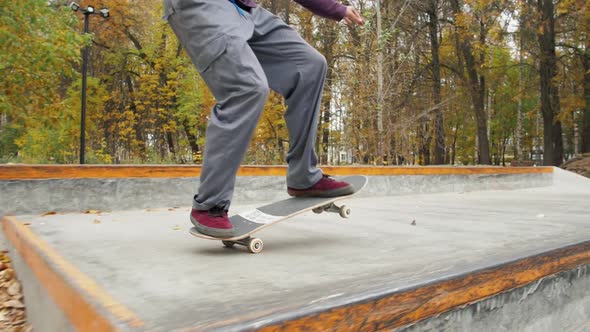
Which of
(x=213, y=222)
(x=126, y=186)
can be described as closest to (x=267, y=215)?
(x=213, y=222)

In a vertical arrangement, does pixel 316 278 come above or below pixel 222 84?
below

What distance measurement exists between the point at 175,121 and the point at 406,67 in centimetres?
1302

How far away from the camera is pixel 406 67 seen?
15.7 meters

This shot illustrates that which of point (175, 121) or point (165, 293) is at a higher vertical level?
point (175, 121)

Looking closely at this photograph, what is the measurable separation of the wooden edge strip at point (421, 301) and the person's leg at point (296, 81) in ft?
3.25

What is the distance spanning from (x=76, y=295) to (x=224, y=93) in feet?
3.75

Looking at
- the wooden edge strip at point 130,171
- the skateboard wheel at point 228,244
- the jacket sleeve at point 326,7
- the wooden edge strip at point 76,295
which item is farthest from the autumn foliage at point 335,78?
the wooden edge strip at point 76,295

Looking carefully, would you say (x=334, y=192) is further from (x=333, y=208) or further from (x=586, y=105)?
(x=586, y=105)

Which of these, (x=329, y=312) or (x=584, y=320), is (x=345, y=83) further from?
(x=329, y=312)

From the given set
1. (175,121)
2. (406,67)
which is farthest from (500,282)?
(175,121)

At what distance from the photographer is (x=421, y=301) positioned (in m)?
1.39

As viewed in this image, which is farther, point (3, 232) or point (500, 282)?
point (3, 232)

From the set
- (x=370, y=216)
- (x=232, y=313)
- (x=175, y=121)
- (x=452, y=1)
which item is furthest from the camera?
(x=175, y=121)

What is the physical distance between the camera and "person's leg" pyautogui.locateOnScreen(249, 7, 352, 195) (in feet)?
8.27
